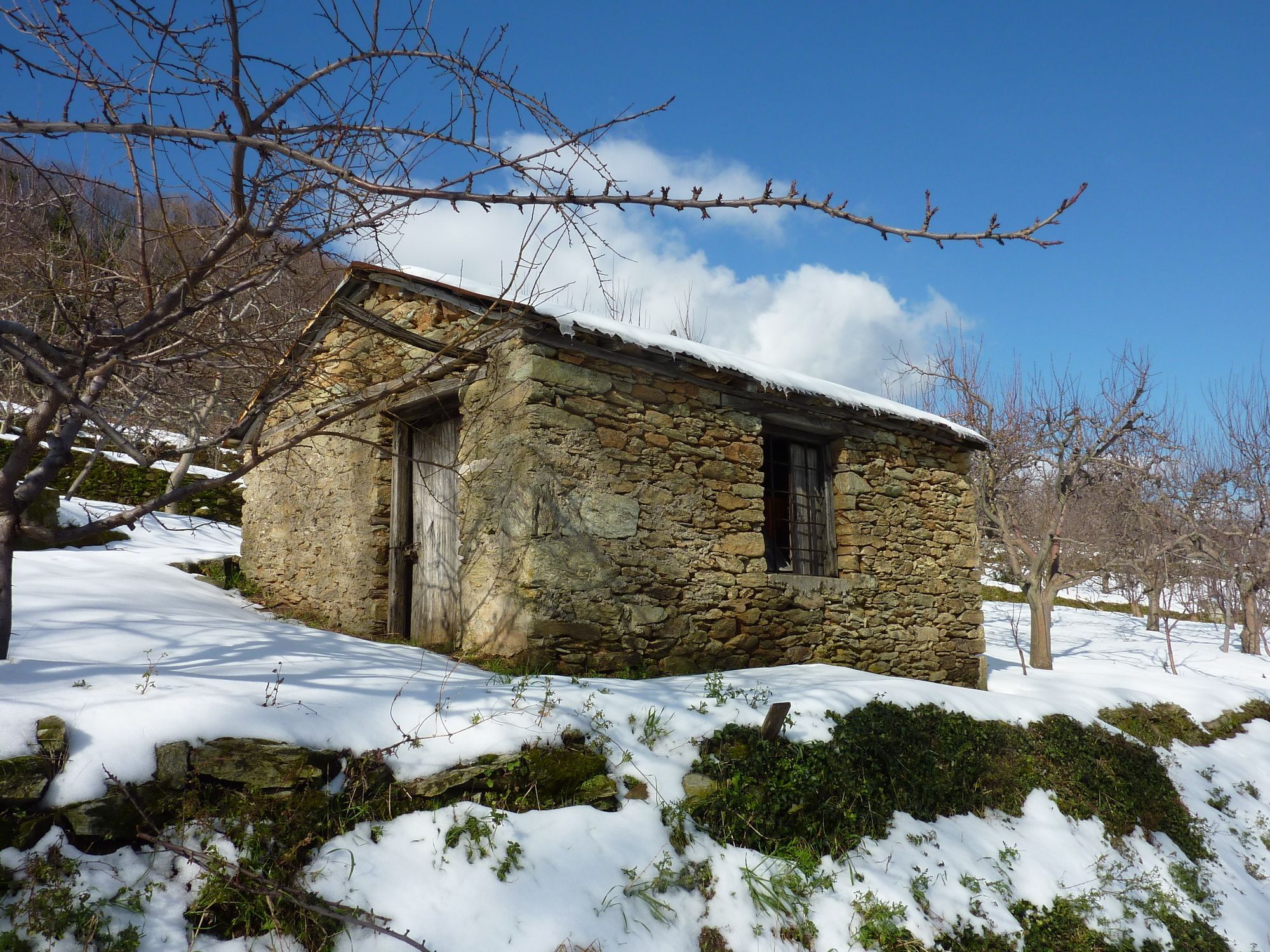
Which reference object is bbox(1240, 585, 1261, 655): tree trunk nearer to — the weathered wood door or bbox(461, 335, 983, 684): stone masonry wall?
bbox(461, 335, 983, 684): stone masonry wall

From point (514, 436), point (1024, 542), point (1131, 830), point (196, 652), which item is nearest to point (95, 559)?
point (196, 652)

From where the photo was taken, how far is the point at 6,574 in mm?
3746

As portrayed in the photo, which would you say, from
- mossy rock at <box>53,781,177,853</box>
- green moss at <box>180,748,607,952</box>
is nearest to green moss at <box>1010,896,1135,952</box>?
green moss at <box>180,748,607,952</box>

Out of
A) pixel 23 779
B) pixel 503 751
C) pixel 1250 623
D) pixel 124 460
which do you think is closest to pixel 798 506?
pixel 503 751

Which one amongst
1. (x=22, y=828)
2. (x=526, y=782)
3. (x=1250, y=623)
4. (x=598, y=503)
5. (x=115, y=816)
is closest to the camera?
(x=22, y=828)

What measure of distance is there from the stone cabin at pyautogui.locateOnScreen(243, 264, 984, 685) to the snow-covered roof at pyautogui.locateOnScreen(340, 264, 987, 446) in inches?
1.3

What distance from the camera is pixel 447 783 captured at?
3.50m

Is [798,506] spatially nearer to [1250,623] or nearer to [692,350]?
[692,350]

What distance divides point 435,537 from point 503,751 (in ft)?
11.2

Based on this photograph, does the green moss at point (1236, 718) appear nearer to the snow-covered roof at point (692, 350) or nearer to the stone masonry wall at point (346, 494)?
the snow-covered roof at point (692, 350)

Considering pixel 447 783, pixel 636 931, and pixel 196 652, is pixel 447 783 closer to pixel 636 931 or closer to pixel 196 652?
pixel 636 931

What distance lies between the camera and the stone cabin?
18.1ft

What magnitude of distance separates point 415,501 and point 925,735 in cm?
450

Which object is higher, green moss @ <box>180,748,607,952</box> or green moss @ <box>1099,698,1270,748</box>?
green moss @ <box>180,748,607,952</box>
